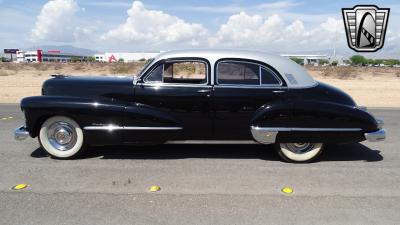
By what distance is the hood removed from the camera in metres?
5.56

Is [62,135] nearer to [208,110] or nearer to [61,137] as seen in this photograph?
[61,137]

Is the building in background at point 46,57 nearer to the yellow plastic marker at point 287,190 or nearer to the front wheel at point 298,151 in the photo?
the front wheel at point 298,151

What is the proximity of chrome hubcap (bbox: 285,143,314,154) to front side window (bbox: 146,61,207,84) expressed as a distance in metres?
1.65

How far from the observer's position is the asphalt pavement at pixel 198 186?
3.77 m

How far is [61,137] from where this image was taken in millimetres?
5621

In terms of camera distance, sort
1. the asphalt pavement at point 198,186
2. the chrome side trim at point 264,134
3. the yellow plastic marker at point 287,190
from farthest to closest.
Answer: the chrome side trim at point 264,134 → the yellow plastic marker at point 287,190 → the asphalt pavement at point 198,186

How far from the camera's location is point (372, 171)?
17.3 feet

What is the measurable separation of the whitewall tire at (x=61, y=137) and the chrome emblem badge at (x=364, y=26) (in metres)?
10.2

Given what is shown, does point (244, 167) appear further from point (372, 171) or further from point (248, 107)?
point (372, 171)

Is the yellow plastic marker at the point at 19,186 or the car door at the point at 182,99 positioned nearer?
the yellow plastic marker at the point at 19,186

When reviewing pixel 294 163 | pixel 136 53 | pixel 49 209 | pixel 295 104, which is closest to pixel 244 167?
pixel 294 163

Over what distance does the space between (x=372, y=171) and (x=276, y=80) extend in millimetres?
1861

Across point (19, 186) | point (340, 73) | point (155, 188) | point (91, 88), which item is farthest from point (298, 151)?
point (340, 73)

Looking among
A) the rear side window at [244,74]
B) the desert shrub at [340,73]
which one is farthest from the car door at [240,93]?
the desert shrub at [340,73]
